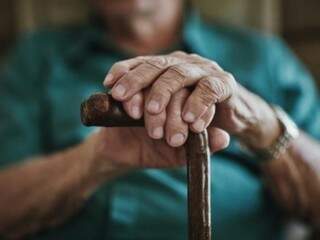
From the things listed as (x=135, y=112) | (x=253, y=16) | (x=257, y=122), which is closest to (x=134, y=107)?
(x=135, y=112)

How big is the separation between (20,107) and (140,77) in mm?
582

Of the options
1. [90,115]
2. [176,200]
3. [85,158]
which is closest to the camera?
[90,115]

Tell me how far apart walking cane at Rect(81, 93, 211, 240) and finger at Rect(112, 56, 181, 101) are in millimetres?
17

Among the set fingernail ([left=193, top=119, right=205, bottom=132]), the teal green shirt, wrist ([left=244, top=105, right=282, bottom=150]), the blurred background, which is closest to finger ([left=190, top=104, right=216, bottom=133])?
fingernail ([left=193, top=119, right=205, bottom=132])

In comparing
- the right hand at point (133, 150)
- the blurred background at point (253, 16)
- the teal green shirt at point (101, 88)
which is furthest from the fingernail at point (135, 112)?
the blurred background at point (253, 16)

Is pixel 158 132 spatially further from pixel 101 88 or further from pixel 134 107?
pixel 101 88

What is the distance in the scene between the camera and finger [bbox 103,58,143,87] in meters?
0.76

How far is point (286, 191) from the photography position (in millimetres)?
1156

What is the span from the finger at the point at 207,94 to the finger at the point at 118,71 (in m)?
0.09

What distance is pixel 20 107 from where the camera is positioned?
1275 mm

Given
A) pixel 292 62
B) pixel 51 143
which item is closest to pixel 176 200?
pixel 51 143

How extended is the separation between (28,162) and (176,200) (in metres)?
0.29

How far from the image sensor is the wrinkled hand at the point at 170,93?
2.35 ft

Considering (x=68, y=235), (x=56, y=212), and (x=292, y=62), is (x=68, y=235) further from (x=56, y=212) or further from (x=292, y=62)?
(x=292, y=62)
